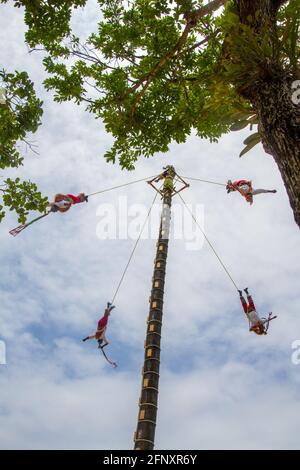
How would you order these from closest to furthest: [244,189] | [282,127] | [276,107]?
1. [282,127]
2. [276,107]
3. [244,189]

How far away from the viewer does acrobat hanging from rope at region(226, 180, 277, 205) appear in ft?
32.2

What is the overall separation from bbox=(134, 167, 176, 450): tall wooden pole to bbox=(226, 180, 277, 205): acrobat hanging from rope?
2.55m

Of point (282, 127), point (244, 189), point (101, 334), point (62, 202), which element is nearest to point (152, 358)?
point (101, 334)

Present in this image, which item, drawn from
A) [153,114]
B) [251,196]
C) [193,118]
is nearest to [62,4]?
[153,114]

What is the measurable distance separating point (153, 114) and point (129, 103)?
20.6 inches

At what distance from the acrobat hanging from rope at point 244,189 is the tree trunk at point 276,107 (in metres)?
6.34

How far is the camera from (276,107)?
127 inches

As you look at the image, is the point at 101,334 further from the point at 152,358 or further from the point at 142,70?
the point at 142,70

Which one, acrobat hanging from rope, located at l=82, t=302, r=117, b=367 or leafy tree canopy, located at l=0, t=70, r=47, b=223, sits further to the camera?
acrobat hanging from rope, located at l=82, t=302, r=117, b=367

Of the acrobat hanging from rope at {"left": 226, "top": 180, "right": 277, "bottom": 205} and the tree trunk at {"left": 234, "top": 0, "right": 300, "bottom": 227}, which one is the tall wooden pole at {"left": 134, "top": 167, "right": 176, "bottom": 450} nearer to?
the acrobat hanging from rope at {"left": 226, "top": 180, "right": 277, "bottom": 205}

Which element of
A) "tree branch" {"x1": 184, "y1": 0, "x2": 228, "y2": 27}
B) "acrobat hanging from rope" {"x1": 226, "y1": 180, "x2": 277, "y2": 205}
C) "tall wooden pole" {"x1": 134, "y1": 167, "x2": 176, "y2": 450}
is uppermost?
"acrobat hanging from rope" {"x1": 226, "y1": 180, "x2": 277, "y2": 205}

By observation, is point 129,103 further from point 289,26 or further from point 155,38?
point 289,26

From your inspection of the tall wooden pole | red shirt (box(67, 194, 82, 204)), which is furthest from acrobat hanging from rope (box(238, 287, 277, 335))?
red shirt (box(67, 194, 82, 204))

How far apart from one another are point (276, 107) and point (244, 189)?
7041 mm
